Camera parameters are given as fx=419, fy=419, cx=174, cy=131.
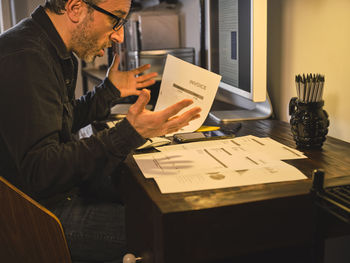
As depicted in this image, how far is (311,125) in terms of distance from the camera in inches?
44.4

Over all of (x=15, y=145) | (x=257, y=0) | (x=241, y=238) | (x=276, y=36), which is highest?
(x=257, y=0)

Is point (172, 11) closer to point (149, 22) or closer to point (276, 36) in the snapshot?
point (149, 22)

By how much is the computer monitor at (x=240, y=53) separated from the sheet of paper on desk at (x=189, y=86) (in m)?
0.17

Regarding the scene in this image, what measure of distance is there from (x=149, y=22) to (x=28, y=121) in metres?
1.94

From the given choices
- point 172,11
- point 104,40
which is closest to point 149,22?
point 172,11

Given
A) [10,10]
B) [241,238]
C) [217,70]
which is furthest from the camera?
[10,10]

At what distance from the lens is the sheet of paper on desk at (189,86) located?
1.35 m

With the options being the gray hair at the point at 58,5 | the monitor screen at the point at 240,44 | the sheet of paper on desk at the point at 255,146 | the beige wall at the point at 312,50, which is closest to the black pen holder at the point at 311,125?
the sheet of paper on desk at the point at 255,146

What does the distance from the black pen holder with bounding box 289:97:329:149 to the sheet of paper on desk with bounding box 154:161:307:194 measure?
0.66 feet

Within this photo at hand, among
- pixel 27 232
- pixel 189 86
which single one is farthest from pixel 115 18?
pixel 27 232

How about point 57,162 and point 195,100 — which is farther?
point 195,100

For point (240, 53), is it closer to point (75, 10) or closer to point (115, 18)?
point (115, 18)

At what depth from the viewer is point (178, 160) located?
1050 mm

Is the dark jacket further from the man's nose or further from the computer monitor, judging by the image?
the computer monitor
